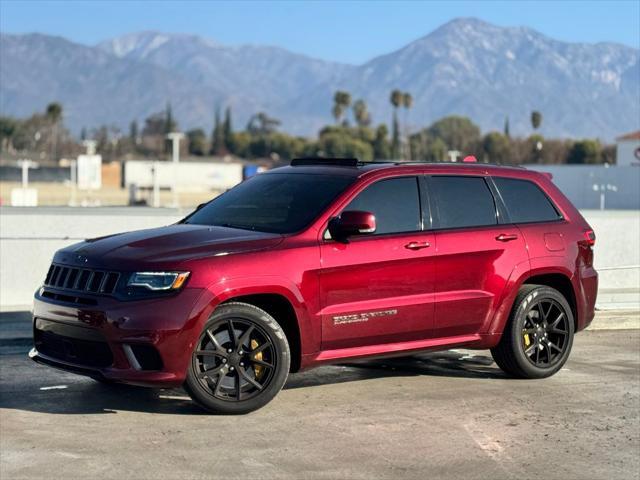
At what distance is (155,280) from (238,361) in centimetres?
83

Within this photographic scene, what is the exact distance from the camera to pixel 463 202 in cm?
880

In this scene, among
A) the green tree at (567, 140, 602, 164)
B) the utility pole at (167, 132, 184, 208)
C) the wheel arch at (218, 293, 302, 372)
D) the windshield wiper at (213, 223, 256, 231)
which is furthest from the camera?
the green tree at (567, 140, 602, 164)

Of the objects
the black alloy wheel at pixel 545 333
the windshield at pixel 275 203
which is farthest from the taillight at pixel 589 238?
the windshield at pixel 275 203

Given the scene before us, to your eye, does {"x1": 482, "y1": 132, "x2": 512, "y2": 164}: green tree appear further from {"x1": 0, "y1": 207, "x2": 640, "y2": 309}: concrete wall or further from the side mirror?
the side mirror

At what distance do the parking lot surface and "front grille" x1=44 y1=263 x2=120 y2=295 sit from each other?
887 millimetres

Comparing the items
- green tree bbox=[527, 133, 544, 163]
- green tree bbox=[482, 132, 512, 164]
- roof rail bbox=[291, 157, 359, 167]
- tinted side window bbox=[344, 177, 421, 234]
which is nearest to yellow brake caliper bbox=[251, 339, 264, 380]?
tinted side window bbox=[344, 177, 421, 234]

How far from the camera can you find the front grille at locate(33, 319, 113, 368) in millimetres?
7309

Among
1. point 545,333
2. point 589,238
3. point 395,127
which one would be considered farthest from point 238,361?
point 395,127

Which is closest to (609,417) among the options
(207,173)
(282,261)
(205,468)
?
(282,261)

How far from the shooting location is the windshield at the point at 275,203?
318 inches

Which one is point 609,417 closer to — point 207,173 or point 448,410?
point 448,410

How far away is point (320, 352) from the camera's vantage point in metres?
7.84

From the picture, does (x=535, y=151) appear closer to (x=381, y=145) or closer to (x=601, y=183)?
(x=381, y=145)

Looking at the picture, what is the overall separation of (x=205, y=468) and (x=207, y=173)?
114228 mm
